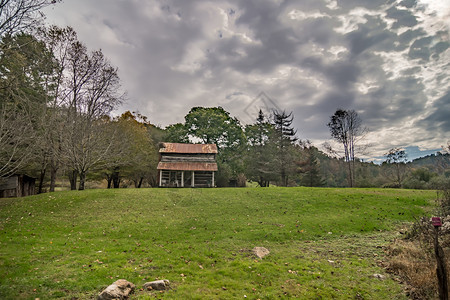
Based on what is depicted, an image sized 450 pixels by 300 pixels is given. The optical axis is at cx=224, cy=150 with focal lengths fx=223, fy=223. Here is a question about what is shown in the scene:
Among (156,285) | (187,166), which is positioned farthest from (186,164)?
(156,285)

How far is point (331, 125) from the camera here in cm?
3825

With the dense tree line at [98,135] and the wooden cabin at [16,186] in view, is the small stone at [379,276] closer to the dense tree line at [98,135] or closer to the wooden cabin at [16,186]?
the dense tree line at [98,135]

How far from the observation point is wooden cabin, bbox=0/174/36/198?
74.1ft

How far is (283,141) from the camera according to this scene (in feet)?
129

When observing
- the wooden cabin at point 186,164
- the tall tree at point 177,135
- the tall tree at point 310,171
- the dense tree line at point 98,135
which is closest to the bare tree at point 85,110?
the dense tree line at point 98,135

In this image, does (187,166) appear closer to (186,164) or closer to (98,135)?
(186,164)

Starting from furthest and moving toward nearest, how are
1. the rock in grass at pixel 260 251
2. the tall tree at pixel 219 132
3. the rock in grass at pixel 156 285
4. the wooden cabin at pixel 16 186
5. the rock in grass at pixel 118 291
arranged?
the tall tree at pixel 219 132 < the wooden cabin at pixel 16 186 < the rock in grass at pixel 260 251 < the rock in grass at pixel 156 285 < the rock in grass at pixel 118 291

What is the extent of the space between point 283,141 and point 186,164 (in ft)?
57.1

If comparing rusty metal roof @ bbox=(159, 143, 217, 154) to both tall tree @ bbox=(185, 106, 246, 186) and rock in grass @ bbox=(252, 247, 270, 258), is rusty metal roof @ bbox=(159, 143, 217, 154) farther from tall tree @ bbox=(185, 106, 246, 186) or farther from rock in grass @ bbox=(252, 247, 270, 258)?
rock in grass @ bbox=(252, 247, 270, 258)

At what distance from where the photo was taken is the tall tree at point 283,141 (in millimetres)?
38125

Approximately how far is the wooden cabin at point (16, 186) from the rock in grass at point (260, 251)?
23.6m

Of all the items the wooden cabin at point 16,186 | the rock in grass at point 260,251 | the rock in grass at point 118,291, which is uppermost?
the wooden cabin at point 16,186

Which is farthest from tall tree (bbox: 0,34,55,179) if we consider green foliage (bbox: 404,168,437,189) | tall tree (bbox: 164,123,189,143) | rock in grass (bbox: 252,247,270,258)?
green foliage (bbox: 404,168,437,189)

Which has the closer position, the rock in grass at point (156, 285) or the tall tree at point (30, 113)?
the rock in grass at point (156, 285)
